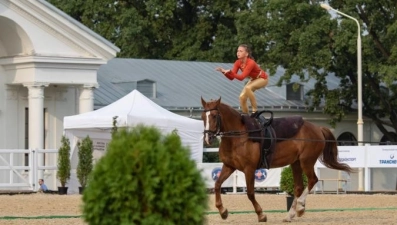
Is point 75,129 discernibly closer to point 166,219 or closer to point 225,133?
point 225,133

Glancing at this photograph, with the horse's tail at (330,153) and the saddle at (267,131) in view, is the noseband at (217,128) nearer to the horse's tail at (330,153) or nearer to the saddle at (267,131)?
the saddle at (267,131)

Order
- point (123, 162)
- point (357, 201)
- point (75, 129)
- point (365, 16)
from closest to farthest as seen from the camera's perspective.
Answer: point (123, 162)
point (357, 201)
point (75, 129)
point (365, 16)

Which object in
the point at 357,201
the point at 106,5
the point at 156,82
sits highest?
the point at 106,5

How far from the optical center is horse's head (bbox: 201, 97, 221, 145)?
707 inches

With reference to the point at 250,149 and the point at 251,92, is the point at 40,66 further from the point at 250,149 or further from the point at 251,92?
the point at 250,149

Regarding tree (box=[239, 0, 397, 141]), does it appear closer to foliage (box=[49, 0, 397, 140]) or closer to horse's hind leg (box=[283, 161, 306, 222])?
foliage (box=[49, 0, 397, 140])

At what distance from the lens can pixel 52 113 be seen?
1770 inches

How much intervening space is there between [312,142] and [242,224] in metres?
2.56

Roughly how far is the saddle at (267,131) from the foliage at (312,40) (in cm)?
2797

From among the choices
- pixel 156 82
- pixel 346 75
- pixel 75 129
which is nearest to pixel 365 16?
pixel 346 75

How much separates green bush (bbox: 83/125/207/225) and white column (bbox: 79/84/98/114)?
32665mm

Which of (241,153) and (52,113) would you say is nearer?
(241,153)

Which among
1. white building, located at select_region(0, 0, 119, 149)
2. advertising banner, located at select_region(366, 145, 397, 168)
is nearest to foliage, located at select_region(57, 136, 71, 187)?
white building, located at select_region(0, 0, 119, 149)

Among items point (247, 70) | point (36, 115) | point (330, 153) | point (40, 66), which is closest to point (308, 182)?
point (330, 153)
